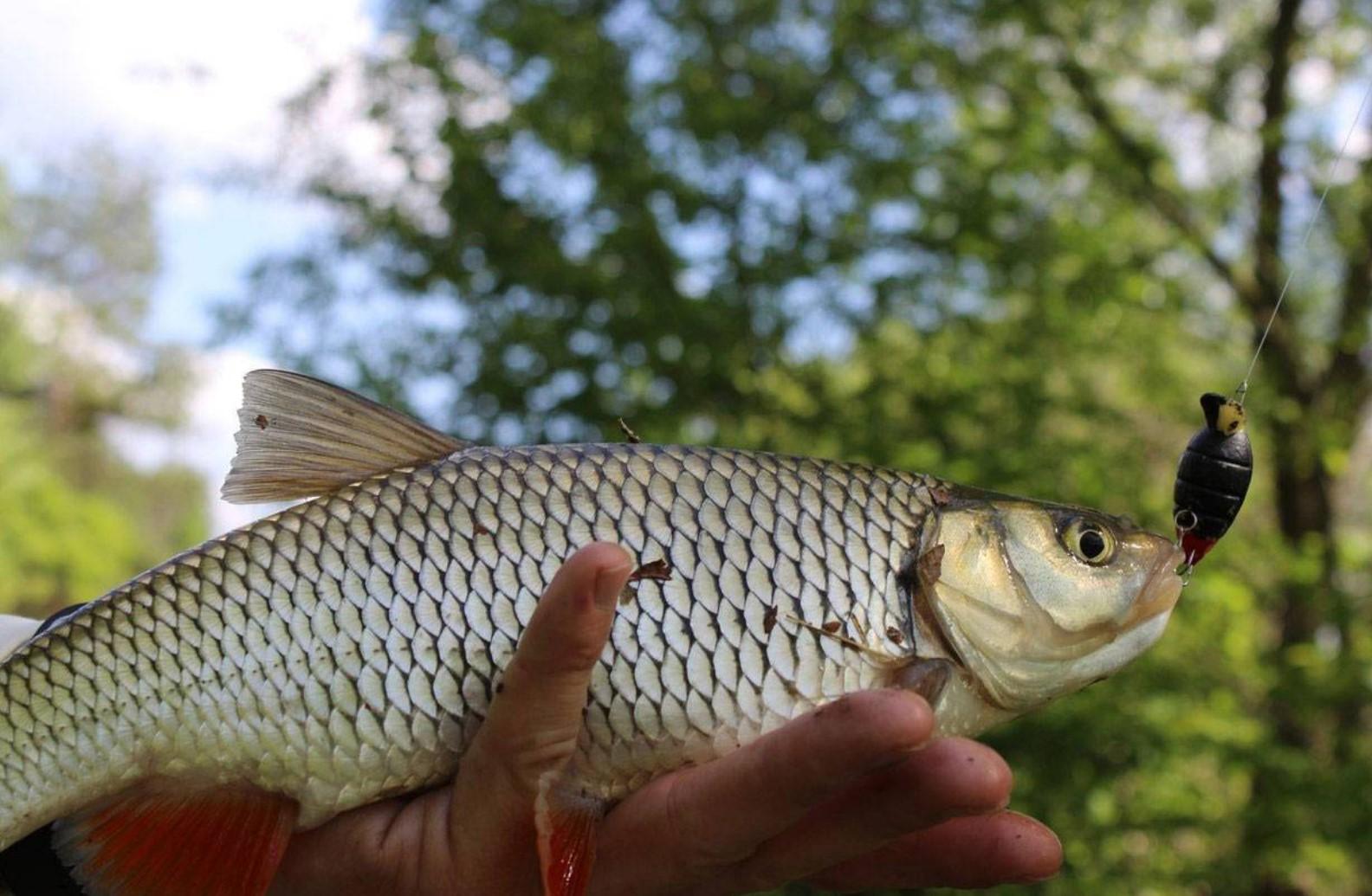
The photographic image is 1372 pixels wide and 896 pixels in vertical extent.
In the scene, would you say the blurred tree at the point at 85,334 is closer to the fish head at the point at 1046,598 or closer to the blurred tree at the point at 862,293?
the blurred tree at the point at 862,293

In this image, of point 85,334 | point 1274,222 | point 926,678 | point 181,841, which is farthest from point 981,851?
point 85,334

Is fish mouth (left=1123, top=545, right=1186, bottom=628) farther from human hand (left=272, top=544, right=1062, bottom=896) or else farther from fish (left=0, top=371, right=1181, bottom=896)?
human hand (left=272, top=544, right=1062, bottom=896)

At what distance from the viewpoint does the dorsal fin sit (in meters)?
1.62

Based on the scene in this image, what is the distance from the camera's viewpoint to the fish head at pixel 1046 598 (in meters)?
1.49

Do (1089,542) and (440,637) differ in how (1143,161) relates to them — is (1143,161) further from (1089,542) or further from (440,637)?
(440,637)

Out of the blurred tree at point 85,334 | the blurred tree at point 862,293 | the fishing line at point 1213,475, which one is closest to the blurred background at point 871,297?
the blurred tree at point 862,293

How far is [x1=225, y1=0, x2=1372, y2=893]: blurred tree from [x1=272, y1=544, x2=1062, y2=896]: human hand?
125 inches

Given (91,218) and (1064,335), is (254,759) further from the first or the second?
(91,218)

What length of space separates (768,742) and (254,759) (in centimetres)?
68

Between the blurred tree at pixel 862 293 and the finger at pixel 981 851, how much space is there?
3.14 m

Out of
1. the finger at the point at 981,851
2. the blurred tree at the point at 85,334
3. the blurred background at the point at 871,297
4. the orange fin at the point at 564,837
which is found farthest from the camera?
the blurred tree at the point at 85,334

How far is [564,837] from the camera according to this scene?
4.75 feet

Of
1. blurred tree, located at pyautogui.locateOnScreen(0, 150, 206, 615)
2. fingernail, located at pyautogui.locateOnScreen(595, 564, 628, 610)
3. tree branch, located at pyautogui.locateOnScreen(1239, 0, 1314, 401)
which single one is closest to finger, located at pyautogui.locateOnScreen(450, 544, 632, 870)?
fingernail, located at pyautogui.locateOnScreen(595, 564, 628, 610)

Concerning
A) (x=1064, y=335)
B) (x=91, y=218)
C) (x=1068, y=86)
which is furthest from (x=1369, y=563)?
(x=91, y=218)
